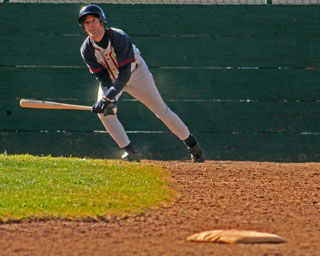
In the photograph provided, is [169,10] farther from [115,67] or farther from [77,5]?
[115,67]

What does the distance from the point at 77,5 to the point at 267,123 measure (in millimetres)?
2972

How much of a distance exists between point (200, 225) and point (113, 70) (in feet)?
10.0

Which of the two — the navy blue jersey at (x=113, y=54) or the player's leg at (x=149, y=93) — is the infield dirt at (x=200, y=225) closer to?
the player's leg at (x=149, y=93)

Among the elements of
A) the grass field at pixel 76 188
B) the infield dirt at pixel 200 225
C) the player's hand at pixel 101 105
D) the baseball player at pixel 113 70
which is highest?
the baseball player at pixel 113 70

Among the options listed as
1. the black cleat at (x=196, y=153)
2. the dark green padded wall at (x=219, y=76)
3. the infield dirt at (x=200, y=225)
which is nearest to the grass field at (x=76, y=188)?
the infield dirt at (x=200, y=225)

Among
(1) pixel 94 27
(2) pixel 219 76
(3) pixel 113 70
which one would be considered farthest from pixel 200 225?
(2) pixel 219 76

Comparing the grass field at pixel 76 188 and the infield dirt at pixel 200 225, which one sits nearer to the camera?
the infield dirt at pixel 200 225

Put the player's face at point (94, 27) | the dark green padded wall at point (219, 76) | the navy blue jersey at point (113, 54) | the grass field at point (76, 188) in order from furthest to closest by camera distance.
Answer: the dark green padded wall at point (219, 76), the navy blue jersey at point (113, 54), the player's face at point (94, 27), the grass field at point (76, 188)

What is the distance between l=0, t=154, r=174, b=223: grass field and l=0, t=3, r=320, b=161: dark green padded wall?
1699mm

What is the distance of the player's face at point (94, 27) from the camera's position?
7.16 meters

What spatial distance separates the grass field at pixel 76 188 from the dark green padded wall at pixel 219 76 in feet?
5.57

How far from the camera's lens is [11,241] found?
457 cm

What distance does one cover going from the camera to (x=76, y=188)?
6391 millimetres

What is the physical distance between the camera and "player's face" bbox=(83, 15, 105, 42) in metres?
7.16
